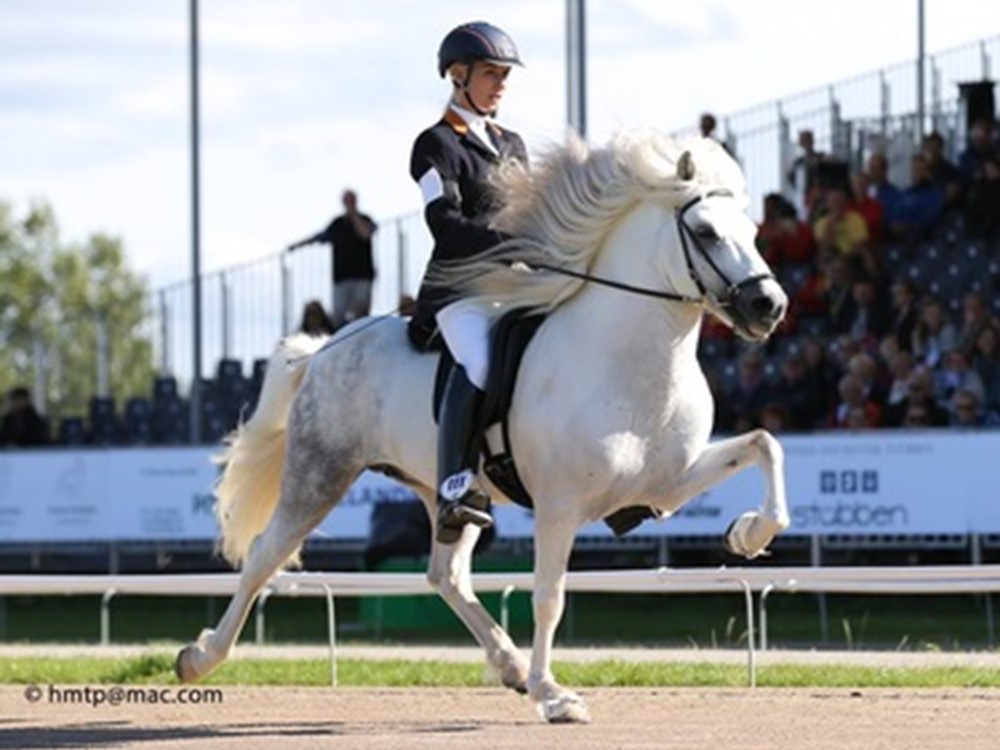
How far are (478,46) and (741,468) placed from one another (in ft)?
8.01

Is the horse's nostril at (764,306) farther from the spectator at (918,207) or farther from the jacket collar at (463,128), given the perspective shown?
the spectator at (918,207)

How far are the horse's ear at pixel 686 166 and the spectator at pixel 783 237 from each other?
13.7 meters

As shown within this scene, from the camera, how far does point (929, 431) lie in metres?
21.3

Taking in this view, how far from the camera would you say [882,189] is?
2608cm

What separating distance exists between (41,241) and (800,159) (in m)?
72.3

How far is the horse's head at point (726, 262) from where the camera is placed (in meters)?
11.6

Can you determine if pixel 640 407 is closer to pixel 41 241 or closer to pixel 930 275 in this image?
pixel 930 275

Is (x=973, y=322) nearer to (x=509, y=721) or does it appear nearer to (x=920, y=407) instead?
(x=920, y=407)

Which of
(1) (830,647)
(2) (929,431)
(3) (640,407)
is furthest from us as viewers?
(2) (929,431)

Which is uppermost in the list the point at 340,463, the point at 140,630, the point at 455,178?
the point at 455,178

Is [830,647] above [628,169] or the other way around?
the other way around

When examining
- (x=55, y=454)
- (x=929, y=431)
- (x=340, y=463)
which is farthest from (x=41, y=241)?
(x=340, y=463)

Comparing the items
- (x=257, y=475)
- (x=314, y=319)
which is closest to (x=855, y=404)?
(x=314, y=319)

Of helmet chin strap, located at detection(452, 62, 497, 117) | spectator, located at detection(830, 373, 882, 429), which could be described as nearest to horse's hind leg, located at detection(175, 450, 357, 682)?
helmet chin strap, located at detection(452, 62, 497, 117)
